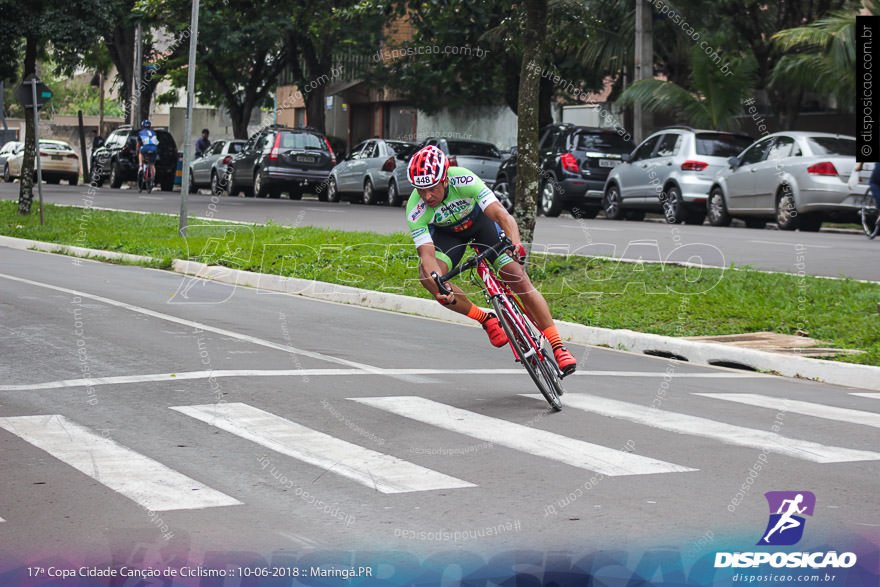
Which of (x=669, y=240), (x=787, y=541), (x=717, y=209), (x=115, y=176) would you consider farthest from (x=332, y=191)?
(x=787, y=541)

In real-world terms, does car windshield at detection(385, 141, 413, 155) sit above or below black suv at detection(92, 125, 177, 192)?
above

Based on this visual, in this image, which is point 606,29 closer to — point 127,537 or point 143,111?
point 143,111

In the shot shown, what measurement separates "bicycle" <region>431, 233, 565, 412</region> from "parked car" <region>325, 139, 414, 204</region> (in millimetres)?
23011

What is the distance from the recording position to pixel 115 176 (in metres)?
42.4

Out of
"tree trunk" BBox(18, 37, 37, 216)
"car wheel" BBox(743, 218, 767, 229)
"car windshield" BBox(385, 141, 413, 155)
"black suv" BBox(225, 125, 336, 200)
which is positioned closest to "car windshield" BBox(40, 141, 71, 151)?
"black suv" BBox(225, 125, 336, 200)

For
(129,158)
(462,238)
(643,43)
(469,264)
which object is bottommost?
(129,158)

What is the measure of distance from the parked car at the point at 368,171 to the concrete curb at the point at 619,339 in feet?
48.6

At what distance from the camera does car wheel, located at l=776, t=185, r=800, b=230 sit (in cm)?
2098

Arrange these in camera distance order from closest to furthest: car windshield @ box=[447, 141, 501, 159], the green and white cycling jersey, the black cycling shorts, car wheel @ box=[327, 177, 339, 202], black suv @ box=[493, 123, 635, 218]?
the green and white cycling jersey < the black cycling shorts < black suv @ box=[493, 123, 635, 218] < car windshield @ box=[447, 141, 501, 159] < car wheel @ box=[327, 177, 339, 202]

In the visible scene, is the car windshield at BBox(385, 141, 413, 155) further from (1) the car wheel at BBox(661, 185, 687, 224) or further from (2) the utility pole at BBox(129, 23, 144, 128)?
(2) the utility pole at BBox(129, 23, 144, 128)

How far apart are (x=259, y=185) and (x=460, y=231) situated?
26.7 metres

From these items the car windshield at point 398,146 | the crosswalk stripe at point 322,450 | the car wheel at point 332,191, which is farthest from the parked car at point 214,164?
the crosswalk stripe at point 322,450

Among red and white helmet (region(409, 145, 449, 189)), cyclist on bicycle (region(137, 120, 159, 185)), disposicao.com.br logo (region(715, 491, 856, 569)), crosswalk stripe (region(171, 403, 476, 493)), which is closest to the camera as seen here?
disposicao.com.br logo (region(715, 491, 856, 569))

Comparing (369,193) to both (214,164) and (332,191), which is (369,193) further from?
(214,164)
